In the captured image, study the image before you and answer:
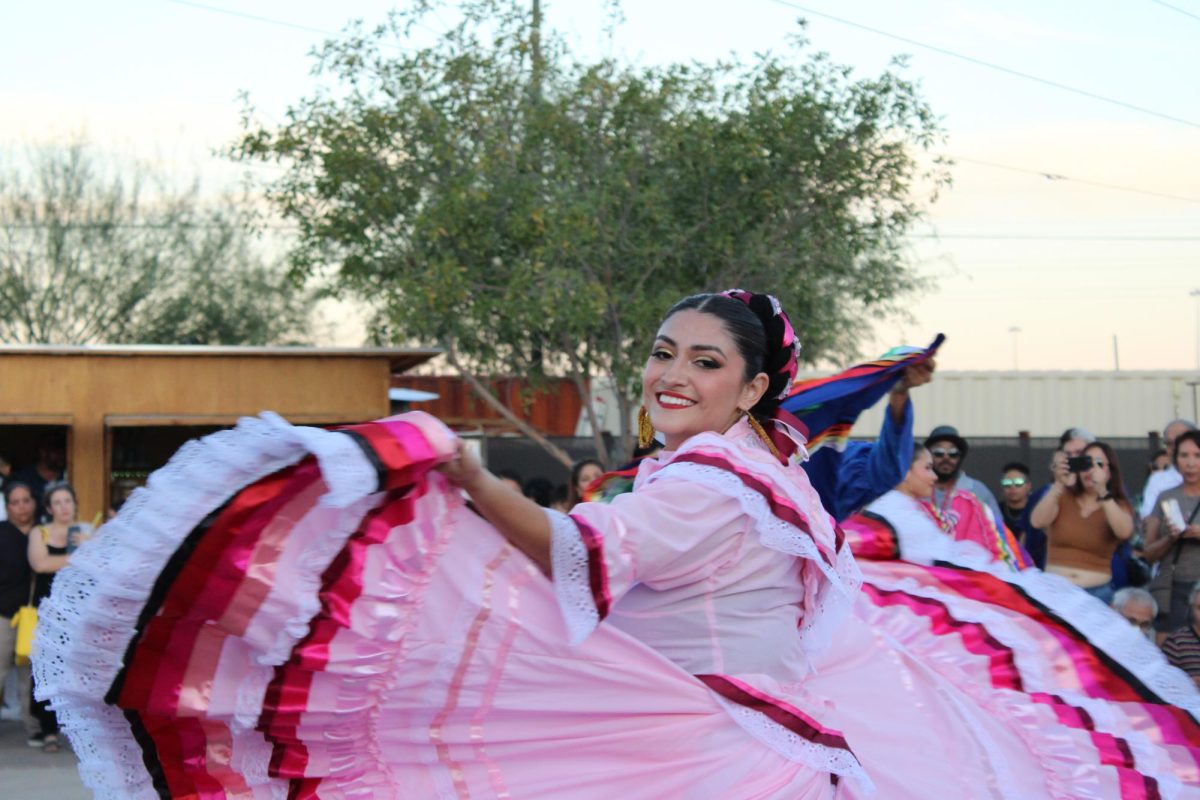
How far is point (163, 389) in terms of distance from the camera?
A: 39.0ft

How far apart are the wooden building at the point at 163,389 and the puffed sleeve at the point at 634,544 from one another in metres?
9.34

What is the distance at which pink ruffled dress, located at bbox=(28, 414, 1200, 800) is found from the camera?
2.36 m

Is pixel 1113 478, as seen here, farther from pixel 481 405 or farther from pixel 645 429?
pixel 481 405

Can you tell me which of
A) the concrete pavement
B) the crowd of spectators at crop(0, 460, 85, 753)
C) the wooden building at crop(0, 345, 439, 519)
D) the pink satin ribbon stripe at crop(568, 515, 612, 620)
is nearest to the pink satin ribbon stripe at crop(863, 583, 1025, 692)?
the pink satin ribbon stripe at crop(568, 515, 612, 620)

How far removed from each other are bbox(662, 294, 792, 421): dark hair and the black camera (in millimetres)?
4973

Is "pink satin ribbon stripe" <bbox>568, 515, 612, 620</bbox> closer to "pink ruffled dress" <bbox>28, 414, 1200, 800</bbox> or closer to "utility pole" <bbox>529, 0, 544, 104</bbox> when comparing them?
"pink ruffled dress" <bbox>28, 414, 1200, 800</bbox>

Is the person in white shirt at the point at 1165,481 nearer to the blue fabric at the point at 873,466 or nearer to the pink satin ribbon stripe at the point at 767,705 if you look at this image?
the blue fabric at the point at 873,466

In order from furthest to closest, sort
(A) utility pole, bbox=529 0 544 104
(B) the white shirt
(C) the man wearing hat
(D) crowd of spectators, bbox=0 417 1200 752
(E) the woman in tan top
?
(A) utility pole, bbox=529 0 544 104 → (B) the white shirt → (E) the woman in tan top → (C) the man wearing hat → (D) crowd of spectators, bbox=0 417 1200 752

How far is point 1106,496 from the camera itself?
24.8 feet

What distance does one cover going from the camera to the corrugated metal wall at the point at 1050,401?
23.5m

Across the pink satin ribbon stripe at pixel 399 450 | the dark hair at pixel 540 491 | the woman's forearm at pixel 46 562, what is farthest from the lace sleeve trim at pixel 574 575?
the dark hair at pixel 540 491

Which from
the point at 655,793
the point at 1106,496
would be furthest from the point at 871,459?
the point at 1106,496

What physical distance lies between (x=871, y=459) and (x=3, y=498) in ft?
21.6

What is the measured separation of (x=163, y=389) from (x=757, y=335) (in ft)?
31.8
